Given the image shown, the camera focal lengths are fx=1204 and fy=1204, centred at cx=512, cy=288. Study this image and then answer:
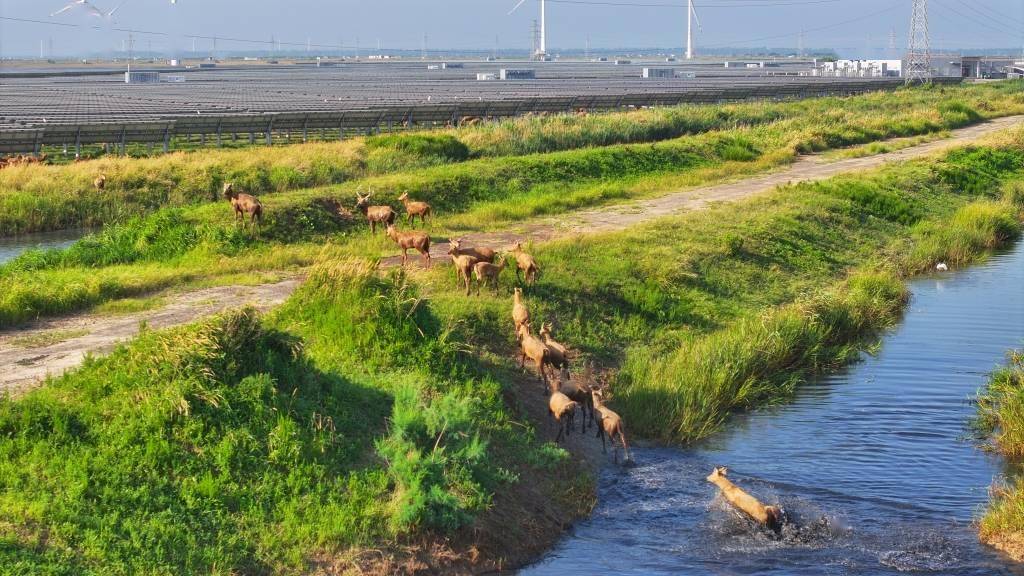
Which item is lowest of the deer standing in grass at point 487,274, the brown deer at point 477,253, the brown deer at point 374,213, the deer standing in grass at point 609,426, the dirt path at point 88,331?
the deer standing in grass at point 609,426

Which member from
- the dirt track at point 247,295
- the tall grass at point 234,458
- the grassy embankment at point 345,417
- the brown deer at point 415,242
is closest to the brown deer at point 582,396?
the grassy embankment at point 345,417

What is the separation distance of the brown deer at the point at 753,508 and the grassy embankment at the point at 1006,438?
2.06 meters

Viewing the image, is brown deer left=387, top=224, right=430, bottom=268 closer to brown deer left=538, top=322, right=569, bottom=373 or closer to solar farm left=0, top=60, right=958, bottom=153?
brown deer left=538, top=322, right=569, bottom=373

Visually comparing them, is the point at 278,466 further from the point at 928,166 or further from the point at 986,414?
the point at 928,166

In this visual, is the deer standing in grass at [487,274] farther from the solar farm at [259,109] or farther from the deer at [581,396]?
the solar farm at [259,109]

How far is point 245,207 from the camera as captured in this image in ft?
74.0

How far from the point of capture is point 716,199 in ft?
102

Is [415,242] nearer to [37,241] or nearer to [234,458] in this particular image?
[234,458]

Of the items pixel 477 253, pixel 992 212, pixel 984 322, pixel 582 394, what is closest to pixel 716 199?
pixel 992 212

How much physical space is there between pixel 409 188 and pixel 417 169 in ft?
13.7

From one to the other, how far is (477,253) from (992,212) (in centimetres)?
1823

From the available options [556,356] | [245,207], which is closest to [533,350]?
[556,356]

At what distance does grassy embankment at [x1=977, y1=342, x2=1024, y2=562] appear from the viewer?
11930 millimetres

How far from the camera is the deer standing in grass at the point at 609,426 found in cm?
1394
